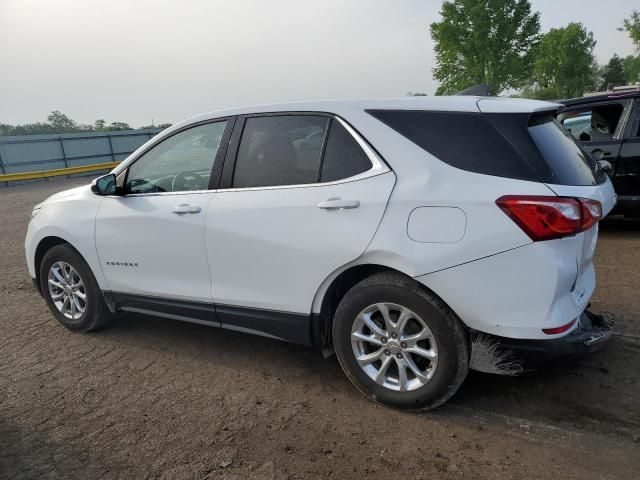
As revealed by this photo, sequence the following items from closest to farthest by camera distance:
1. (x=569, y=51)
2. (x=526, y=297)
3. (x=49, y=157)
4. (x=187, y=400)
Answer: (x=526, y=297)
(x=187, y=400)
(x=49, y=157)
(x=569, y=51)

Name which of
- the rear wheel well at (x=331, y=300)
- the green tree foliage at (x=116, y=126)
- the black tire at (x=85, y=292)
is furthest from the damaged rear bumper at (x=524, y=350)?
the green tree foliage at (x=116, y=126)

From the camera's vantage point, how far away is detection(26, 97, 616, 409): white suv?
2607mm

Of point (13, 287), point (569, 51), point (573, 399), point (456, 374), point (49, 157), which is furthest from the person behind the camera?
point (569, 51)

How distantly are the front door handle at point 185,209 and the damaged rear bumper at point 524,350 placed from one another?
195 centimetres

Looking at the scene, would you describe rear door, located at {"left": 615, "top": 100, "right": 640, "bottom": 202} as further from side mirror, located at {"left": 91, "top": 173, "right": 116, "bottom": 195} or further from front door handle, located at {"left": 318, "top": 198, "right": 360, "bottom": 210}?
side mirror, located at {"left": 91, "top": 173, "right": 116, "bottom": 195}

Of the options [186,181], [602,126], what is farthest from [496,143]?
[602,126]

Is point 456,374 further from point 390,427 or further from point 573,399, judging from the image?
point 573,399

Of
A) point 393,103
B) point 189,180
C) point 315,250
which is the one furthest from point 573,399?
point 189,180

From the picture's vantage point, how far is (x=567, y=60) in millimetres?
60938

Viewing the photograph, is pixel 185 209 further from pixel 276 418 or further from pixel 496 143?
pixel 496 143

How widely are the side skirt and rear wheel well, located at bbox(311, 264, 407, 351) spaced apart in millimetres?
53

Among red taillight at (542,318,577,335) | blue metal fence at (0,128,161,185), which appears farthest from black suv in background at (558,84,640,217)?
blue metal fence at (0,128,161,185)

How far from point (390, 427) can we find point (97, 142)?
26337 mm

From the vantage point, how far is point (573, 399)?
9.96ft
